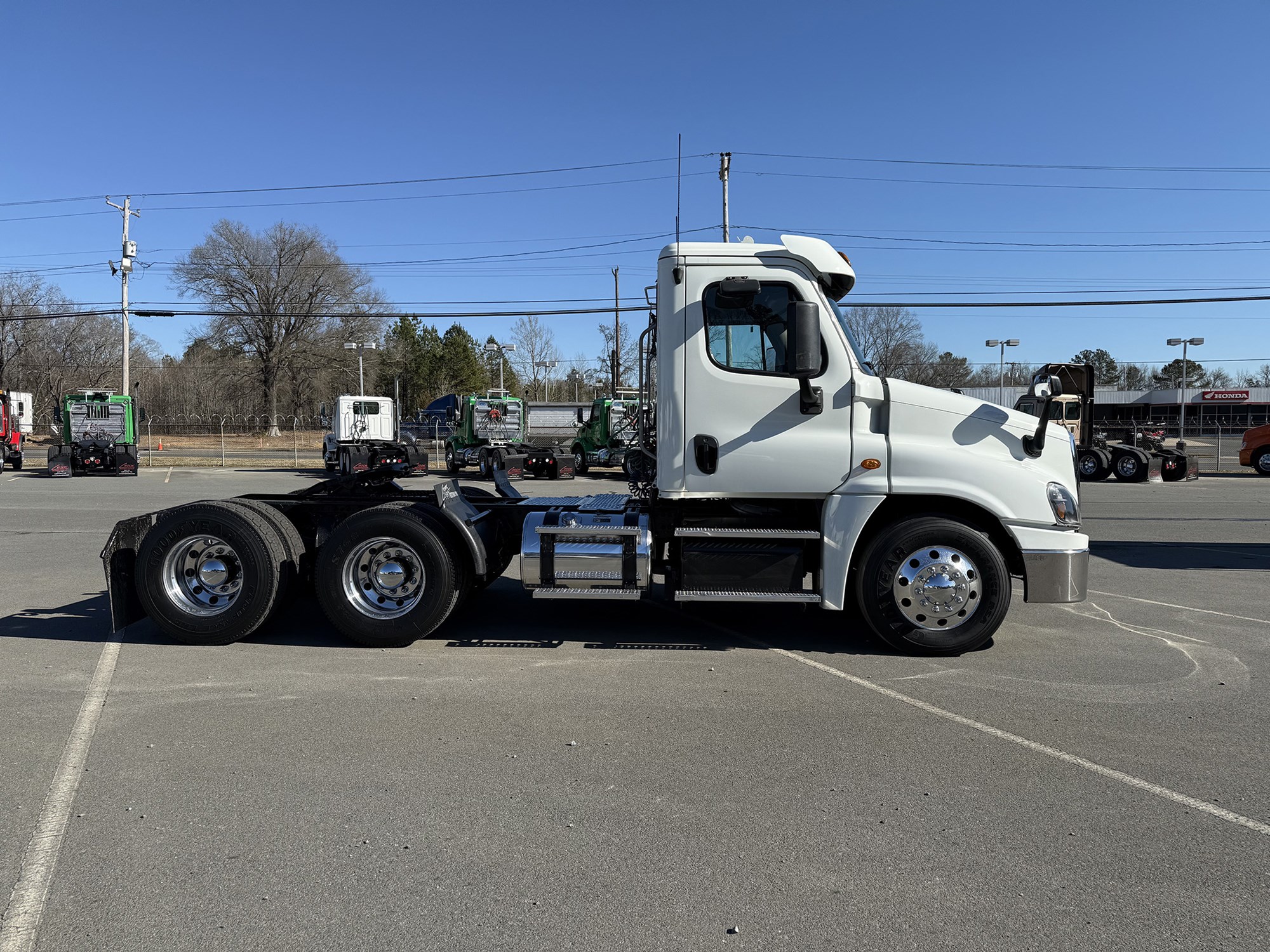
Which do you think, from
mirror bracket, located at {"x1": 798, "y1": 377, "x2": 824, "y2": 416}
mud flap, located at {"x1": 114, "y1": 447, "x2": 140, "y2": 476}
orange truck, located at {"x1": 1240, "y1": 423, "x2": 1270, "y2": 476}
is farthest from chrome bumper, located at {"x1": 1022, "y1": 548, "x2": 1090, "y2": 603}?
orange truck, located at {"x1": 1240, "y1": 423, "x2": 1270, "y2": 476}

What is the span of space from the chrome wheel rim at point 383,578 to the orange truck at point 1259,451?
105ft

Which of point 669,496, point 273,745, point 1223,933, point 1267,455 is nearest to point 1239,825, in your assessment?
point 1223,933

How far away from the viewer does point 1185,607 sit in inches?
309

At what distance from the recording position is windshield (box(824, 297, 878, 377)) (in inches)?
238

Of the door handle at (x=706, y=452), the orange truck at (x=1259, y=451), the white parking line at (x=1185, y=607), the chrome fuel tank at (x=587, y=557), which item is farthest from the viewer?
the orange truck at (x=1259, y=451)

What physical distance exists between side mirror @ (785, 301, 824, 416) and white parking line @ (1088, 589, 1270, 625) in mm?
4372

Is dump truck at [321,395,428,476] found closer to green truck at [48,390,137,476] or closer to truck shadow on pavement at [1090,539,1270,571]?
green truck at [48,390,137,476]

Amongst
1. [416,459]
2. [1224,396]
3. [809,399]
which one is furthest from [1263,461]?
[1224,396]

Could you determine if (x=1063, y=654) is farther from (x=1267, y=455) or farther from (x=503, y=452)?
(x=1267, y=455)

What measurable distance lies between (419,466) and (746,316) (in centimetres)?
2334

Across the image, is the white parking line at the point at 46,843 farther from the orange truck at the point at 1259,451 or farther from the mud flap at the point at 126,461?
the orange truck at the point at 1259,451

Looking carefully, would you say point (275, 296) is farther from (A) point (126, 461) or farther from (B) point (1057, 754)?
(B) point (1057, 754)

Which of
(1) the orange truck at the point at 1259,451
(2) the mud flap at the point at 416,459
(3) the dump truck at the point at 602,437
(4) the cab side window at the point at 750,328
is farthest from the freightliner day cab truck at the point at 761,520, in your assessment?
(1) the orange truck at the point at 1259,451

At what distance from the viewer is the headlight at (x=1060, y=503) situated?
19.7 ft
